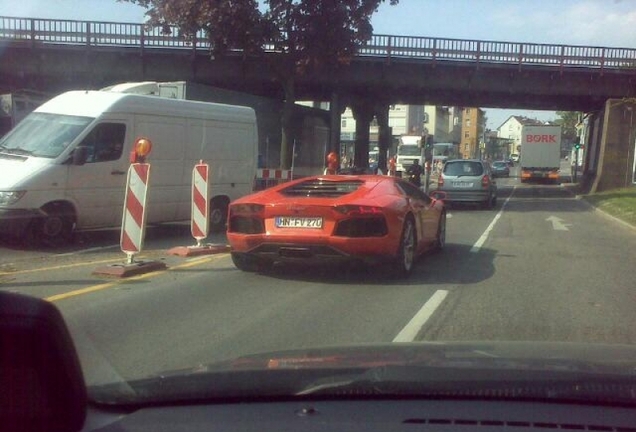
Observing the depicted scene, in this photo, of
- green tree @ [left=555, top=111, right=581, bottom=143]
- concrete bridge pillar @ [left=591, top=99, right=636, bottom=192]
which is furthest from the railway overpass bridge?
green tree @ [left=555, top=111, right=581, bottom=143]

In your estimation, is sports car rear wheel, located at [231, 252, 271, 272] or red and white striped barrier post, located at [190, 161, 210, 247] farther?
red and white striped barrier post, located at [190, 161, 210, 247]

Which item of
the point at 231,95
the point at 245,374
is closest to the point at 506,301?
the point at 245,374

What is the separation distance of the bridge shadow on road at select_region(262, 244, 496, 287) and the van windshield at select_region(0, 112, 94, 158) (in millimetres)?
4547

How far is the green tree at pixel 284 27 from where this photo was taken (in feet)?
87.2

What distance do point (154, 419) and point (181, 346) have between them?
11.5ft

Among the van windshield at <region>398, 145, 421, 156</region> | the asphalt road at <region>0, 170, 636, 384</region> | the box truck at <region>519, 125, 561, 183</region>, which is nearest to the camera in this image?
the asphalt road at <region>0, 170, 636, 384</region>

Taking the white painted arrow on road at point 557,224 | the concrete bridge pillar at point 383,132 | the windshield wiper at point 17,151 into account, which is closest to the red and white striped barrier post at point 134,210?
the windshield wiper at point 17,151

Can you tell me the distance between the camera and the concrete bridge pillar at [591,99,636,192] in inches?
1535

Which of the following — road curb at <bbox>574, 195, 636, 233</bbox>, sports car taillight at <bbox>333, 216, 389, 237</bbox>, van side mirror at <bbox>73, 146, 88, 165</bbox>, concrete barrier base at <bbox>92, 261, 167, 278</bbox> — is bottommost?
road curb at <bbox>574, 195, 636, 233</bbox>

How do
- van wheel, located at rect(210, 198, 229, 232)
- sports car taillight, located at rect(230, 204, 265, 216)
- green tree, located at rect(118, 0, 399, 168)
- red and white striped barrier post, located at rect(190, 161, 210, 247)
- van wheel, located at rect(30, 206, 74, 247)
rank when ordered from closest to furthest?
sports car taillight, located at rect(230, 204, 265, 216) < red and white striped barrier post, located at rect(190, 161, 210, 247) < van wheel, located at rect(30, 206, 74, 247) < van wheel, located at rect(210, 198, 229, 232) < green tree, located at rect(118, 0, 399, 168)

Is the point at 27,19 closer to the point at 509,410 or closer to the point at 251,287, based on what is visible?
the point at 251,287

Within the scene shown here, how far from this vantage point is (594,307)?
8.24m

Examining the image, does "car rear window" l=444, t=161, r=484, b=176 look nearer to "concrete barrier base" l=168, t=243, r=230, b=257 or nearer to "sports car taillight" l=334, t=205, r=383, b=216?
"concrete barrier base" l=168, t=243, r=230, b=257

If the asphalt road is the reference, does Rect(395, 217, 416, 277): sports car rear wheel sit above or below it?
above
